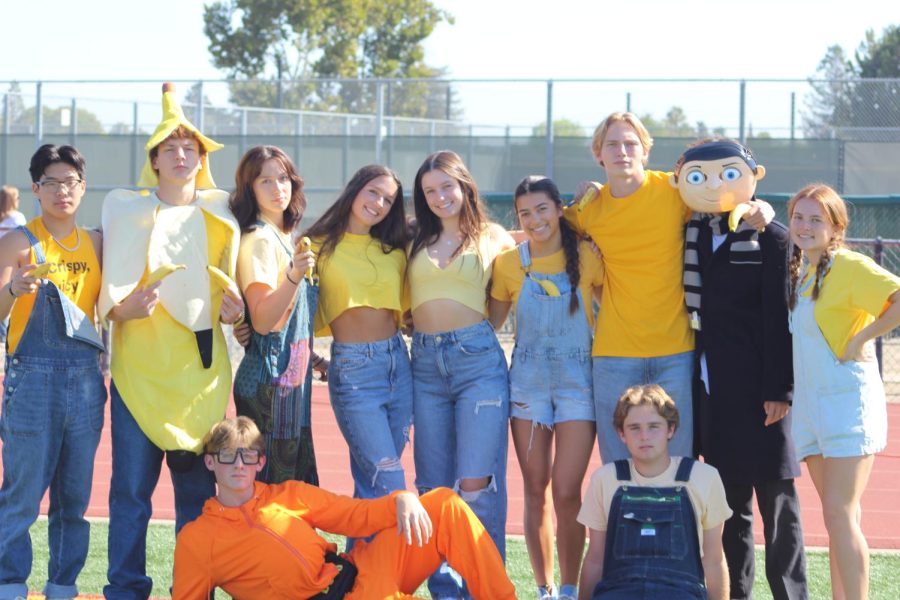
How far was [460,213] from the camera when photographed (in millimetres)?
5195

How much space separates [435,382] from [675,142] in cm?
1258

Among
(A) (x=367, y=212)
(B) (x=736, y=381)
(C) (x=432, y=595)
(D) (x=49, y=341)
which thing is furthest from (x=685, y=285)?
(D) (x=49, y=341)

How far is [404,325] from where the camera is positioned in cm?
526

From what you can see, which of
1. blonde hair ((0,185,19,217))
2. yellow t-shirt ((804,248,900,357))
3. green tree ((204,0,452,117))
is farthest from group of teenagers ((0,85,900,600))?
green tree ((204,0,452,117))

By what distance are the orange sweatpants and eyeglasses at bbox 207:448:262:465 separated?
591 mm

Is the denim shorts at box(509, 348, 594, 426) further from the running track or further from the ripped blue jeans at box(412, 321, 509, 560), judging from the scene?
the running track

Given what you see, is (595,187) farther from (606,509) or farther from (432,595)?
(432,595)

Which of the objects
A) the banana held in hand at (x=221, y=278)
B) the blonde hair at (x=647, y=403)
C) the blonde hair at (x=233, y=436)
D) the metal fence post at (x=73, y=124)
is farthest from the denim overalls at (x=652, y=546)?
the metal fence post at (x=73, y=124)

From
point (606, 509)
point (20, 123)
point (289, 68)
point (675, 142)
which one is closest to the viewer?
point (606, 509)

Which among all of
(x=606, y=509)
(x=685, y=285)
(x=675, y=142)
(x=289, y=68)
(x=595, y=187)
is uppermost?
(x=289, y=68)

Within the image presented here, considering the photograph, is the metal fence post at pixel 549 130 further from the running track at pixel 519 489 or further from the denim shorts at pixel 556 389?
the denim shorts at pixel 556 389

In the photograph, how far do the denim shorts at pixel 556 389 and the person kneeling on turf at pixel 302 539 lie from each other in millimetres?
528

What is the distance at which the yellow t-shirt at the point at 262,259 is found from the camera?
4891mm

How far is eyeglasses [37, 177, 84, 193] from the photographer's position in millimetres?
4812
